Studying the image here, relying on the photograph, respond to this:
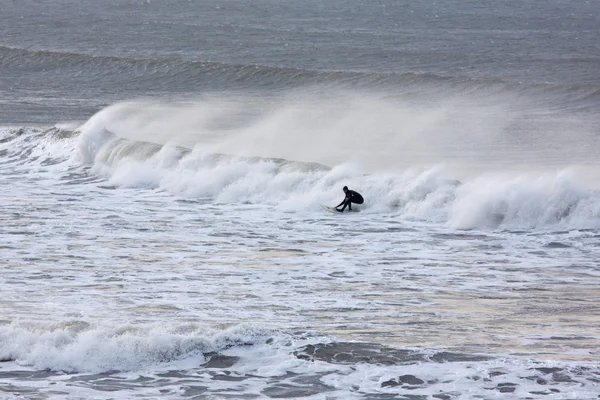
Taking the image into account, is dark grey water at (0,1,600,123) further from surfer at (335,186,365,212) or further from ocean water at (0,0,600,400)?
surfer at (335,186,365,212)

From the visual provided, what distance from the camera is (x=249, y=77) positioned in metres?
45.7

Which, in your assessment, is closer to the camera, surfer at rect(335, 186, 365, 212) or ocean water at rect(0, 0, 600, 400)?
ocean water at rect(0, 0, 600, 400)

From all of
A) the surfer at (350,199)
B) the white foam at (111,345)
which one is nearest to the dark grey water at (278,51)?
the surfer at (350,199)

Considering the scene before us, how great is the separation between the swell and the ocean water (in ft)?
0.69

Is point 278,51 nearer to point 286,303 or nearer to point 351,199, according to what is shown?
point 351,199

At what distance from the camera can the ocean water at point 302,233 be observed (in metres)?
11.3

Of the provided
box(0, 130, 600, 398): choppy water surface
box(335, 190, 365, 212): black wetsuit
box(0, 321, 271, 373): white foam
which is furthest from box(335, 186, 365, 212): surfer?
box(0, 321, 271, 373): white foam

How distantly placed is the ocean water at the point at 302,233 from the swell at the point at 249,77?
21cm

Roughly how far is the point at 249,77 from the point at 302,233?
27.4m

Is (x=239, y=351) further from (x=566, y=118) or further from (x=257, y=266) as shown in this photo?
(x=566, y=118)

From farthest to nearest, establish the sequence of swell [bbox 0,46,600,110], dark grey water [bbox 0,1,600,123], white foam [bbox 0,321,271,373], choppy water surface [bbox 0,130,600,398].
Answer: dark grey water [bbox 0,1,600,123] < swell [bbox 0,46,600,110] < white foam [bbox 0,321,271,373] < choppy water surface [bbox 0,130,600,398]

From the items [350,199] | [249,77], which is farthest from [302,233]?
[249,77]

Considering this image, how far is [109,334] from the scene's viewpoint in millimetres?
11914

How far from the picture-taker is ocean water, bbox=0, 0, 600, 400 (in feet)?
37.1
